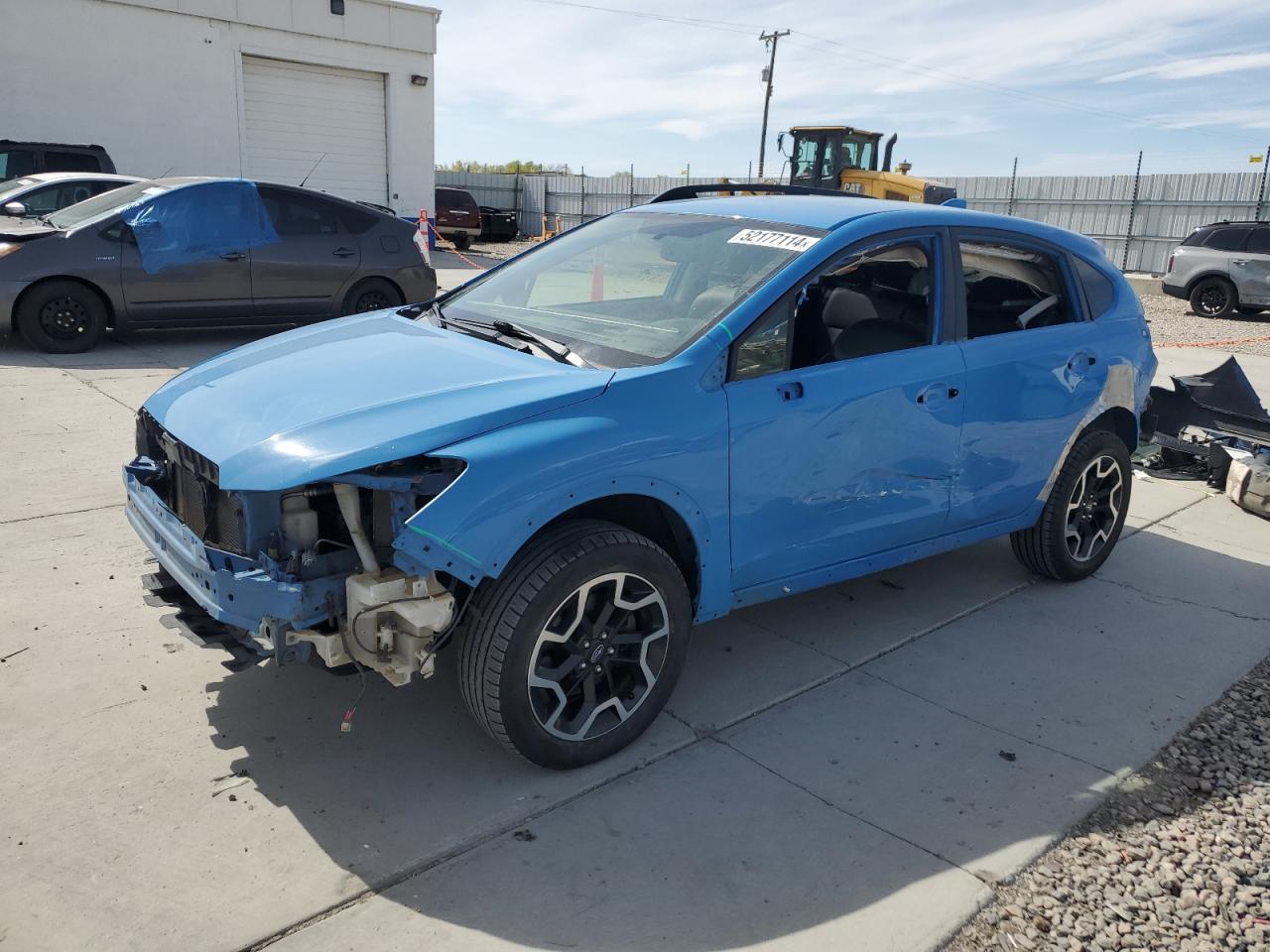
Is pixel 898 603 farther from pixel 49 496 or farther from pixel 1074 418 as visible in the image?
pixel 49 496

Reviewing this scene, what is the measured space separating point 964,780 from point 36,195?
11.6 meters

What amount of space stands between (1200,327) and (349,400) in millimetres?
17390

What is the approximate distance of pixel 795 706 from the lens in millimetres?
3725

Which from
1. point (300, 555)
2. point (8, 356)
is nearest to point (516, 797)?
point (300, 555)

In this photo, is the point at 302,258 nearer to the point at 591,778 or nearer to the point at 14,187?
the point at 14,187

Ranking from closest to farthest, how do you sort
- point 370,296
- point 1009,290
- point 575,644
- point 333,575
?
point 333,575, point 575,644, point 1009,290, point 370,296

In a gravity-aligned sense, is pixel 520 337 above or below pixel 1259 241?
below

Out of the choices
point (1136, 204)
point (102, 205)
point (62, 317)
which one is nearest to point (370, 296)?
point (102, 205)

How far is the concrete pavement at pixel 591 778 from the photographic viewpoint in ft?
8.45

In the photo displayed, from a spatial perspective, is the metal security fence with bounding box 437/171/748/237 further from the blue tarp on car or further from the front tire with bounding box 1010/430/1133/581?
the front tire with bounding box 1010/430/1133/581

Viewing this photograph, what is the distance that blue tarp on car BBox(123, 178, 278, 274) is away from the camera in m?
8.91

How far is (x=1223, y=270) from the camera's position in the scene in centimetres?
1748

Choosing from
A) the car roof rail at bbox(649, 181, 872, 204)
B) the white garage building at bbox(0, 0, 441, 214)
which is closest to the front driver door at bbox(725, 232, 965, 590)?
the car roof rail at bbox(649, 181, 872, 204)

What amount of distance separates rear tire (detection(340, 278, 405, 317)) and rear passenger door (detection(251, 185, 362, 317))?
15 centimetres
